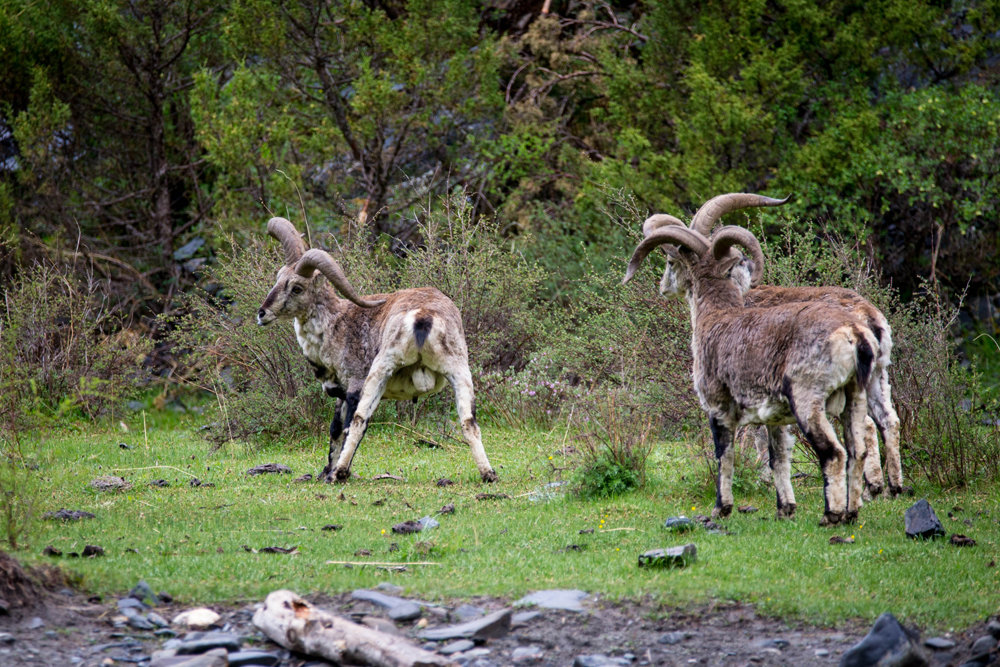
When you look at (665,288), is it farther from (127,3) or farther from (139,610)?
(127,3)

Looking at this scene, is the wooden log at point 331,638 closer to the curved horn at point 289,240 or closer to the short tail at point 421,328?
the short tail at point 421,328

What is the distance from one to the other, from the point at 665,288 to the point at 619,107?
12293 mm

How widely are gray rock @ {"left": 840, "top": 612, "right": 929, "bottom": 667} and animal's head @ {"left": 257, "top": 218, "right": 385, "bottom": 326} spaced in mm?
7223

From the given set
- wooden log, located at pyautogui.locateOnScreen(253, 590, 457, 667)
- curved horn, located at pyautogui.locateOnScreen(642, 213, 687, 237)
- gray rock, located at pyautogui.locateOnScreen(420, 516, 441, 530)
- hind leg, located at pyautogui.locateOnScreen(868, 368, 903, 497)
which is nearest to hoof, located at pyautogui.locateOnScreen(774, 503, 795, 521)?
hind leg, located at pyautogui.locateOnScreen(868, 368, 903, 497)

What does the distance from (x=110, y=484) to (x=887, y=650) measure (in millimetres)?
8426

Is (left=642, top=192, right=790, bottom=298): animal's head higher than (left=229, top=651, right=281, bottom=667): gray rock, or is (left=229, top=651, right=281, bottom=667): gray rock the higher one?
(left=642, top=192, right=790, bottom=298): animal's head

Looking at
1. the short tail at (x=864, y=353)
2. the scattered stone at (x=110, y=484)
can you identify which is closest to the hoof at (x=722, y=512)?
the short tail at (x=864, y=353)

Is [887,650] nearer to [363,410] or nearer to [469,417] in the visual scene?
[469,417]

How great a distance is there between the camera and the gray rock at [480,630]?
6047mm

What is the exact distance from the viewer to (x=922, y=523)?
8.38 meters

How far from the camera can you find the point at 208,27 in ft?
80.0

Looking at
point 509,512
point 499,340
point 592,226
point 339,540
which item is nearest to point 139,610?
point 339,540

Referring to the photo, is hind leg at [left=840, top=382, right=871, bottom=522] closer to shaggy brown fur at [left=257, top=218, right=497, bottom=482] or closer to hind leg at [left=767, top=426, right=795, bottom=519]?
hind leg at [left=767, top=426, right=795, bottom=519]

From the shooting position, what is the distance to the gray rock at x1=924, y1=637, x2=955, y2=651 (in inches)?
233
